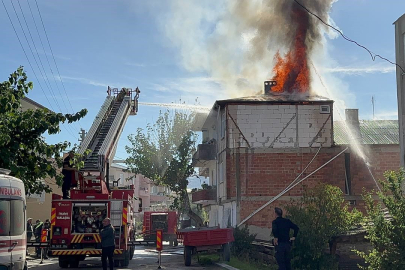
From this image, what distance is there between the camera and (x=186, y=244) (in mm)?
18125

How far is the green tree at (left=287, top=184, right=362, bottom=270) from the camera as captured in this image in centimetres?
1481

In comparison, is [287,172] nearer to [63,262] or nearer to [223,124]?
[223,124]

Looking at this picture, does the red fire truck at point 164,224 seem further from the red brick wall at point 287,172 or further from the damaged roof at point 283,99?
the damaged roof at point 283,99

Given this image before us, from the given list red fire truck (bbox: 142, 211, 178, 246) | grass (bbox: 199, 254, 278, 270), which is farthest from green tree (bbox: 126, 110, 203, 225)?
grass (bbox: 199, 254, 278, 270)

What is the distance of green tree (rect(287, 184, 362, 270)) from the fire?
13913 millimetres

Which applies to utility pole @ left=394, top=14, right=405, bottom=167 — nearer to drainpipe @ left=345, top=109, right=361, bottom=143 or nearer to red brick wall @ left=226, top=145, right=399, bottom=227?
red brick wall @ left=226, top=145, right=399, bottom=227

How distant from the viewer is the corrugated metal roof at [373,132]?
2769 cm

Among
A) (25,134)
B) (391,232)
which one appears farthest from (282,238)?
Result: (25,134)

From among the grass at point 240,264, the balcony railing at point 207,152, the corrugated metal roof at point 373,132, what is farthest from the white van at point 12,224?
the balcony railing at point 207,152

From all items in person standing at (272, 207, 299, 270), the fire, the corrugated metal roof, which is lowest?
person standing at (272, 207, 299, 270)

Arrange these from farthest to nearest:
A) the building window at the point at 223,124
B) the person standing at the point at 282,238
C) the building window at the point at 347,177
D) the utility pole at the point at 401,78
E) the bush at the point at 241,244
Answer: the building window at the point at 223,124
the building window at the point at 347,177
the bush at the point at 241,244
the utility pole at the point at 401,78
the person standing at the point at 282,238

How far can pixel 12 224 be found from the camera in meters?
11.3

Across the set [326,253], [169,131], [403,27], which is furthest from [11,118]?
[169,131]

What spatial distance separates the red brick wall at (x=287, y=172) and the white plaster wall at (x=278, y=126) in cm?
58
